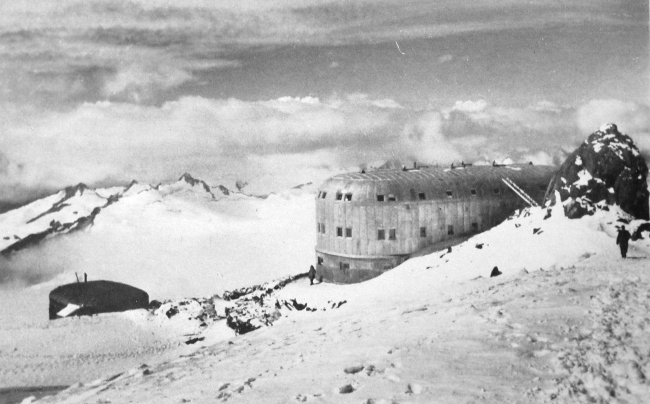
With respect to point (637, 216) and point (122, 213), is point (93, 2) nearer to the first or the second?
point (637, 216)

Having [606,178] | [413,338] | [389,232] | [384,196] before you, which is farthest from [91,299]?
[606,178]

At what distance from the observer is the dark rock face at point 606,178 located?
79.4 feet

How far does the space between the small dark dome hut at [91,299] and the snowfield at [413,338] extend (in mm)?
1481

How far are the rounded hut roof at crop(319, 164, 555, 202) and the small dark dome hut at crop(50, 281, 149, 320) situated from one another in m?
12.1

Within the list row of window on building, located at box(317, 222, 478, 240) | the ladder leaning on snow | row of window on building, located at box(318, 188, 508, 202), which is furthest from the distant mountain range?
the ladder leaning on snow

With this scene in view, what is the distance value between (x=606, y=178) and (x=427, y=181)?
958cm

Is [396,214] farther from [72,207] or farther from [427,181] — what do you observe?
[72,207]

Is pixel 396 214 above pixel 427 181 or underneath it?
underneath

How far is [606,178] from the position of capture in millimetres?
24578

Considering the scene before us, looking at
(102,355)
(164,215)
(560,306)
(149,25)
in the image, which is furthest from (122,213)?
(560,306)

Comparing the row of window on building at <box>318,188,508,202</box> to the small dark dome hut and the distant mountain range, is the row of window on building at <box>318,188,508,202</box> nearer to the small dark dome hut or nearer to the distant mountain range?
the small dark dome hut

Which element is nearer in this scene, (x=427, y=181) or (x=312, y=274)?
(x=427, y=181)

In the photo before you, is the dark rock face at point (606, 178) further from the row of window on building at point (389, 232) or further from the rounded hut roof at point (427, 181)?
the rounded hut roof at point (427, 181)

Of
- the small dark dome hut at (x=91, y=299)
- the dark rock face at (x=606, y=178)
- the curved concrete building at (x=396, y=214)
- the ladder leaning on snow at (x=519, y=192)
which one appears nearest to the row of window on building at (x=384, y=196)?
Result: the curved concrete building at (x=396, y=214)
